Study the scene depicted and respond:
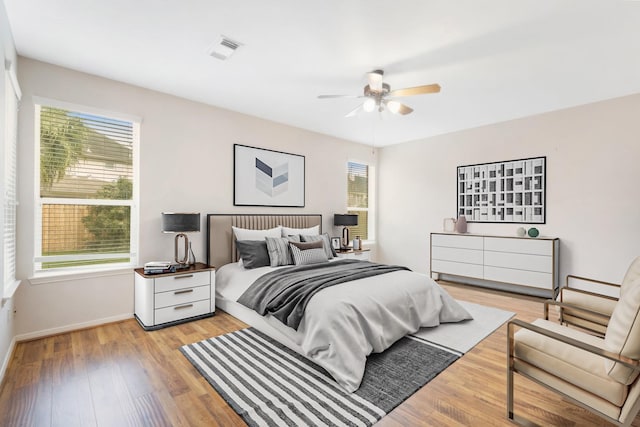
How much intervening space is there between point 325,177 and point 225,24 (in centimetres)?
345

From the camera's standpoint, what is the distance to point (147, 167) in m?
3.61

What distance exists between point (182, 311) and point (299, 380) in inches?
70.4

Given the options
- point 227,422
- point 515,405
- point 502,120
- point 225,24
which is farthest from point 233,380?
point 502,120

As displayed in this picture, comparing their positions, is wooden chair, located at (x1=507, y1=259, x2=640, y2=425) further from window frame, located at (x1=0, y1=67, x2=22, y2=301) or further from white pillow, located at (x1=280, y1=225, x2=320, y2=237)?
window frame, located at (x1=0, y1=67, x2=22, y2=301)

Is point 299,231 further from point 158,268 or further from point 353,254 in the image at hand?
point 158,268

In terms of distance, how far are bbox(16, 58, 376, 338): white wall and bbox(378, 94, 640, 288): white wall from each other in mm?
2780

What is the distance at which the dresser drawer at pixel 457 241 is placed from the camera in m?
4.90

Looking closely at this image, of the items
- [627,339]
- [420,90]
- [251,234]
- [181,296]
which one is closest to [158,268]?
[181,296]

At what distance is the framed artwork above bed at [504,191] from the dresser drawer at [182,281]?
4.26 meters

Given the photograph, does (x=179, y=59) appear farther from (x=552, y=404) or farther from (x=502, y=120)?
(x=502, y=120)

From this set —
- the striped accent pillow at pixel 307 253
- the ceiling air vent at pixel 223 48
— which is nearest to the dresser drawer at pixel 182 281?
the striped accent pillow at pixel 307 253

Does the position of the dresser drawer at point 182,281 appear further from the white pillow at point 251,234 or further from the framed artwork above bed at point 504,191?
the framed artwork above bed at point 504,191

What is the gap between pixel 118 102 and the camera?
343 centimetres

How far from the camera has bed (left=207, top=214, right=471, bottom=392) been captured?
233 cm
